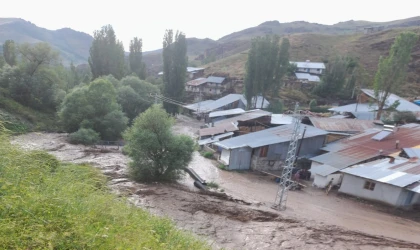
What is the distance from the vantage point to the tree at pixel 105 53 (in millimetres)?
36419

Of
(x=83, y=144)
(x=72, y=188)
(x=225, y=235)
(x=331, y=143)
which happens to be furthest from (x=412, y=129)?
(x=83, y=144)

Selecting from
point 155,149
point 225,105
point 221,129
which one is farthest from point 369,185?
point 225,105

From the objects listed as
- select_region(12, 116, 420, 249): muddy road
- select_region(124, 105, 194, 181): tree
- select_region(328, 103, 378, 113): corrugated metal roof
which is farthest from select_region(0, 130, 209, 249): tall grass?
select_region(328, 103, 378, 113): corrugated metal roof

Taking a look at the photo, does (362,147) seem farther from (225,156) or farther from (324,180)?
(225,156)

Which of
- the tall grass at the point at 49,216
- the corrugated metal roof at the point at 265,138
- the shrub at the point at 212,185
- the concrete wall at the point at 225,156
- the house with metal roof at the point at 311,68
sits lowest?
the shrub at the point at 212,185

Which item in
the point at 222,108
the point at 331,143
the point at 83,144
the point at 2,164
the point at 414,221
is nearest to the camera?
the point at 2,164

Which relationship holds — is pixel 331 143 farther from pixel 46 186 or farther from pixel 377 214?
pixel 46 186

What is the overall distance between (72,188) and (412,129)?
3154cm

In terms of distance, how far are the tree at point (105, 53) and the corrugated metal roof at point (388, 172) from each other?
1337 inches

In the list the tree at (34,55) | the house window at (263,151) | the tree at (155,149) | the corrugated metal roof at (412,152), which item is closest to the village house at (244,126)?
the house window at (263,151)

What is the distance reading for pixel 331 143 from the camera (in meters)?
25.8

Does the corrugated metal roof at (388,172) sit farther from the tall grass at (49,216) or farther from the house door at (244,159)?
the tall grass at (49,216)

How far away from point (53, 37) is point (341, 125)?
665 feet

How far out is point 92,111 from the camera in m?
25.4
